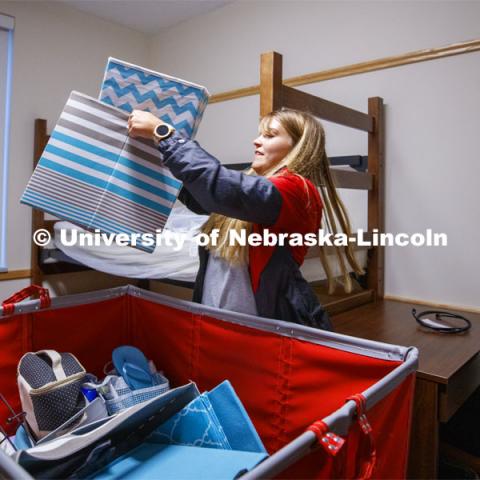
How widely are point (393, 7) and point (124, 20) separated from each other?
76.1 inches

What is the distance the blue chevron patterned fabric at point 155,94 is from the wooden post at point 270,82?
26 cm

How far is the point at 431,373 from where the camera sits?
1.12m

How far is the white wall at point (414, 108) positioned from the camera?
1888 millimetres

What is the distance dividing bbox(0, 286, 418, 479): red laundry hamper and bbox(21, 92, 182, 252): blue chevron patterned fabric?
0.26 metres

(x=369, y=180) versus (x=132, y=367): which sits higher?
(x=369, y=180)

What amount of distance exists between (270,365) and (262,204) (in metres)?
0.37

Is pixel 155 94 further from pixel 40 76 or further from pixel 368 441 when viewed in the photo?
pixel 40 76

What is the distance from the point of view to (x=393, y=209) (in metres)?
2.11

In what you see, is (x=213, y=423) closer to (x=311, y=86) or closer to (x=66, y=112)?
(x=66, y=112)

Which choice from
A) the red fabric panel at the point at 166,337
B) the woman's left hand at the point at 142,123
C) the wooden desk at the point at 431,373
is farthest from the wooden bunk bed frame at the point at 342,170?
the red fabric panel at the point at 166,337

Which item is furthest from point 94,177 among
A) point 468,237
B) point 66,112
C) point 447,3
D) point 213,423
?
point 447,3

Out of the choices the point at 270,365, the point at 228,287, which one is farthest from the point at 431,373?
the point at 228,287

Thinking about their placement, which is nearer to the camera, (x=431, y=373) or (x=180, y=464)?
(x=180, y=464)

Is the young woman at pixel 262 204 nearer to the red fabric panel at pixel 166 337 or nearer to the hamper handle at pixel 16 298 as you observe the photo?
the red fabric panel at pixel 166 337
